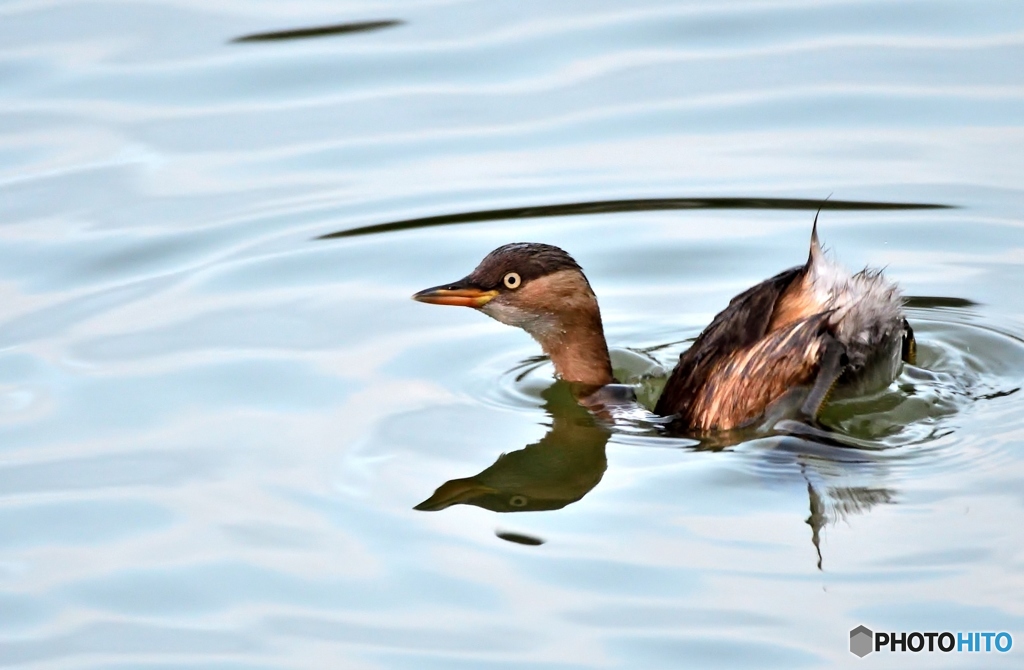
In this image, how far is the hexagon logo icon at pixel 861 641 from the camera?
4539 mm

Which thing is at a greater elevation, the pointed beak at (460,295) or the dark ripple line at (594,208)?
the dark ripple line at (594,208)

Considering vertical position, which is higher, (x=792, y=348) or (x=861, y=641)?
(x=792, y=348)

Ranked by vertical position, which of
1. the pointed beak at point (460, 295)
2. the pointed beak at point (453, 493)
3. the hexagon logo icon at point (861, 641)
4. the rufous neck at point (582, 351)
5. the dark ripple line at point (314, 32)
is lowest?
the hexagon logo icon at point (861, 641)

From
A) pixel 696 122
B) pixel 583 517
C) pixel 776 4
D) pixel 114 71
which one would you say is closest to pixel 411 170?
pixel 696 122

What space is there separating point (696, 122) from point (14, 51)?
448 centimetres

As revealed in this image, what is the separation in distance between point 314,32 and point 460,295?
4471 mm

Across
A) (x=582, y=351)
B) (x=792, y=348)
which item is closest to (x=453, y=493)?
(x=582, y=351)

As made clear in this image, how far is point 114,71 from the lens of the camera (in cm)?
1008

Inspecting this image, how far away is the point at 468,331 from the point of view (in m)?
7.30

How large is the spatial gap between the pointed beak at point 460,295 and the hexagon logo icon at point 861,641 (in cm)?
245

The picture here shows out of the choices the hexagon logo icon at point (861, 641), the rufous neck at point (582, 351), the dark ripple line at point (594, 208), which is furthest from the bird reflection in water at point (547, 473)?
the dark ripple line at point (594, 208)

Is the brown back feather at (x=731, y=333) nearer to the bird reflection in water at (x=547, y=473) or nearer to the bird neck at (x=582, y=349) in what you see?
the bird reflection in water at (x=547, y=473)

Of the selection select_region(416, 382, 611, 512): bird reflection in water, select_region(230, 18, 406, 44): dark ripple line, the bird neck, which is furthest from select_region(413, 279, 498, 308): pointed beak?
select_region(230, 18, 406, 44): dark ripple line

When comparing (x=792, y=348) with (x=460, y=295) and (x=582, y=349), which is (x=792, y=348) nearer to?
(x=582, y=349)
